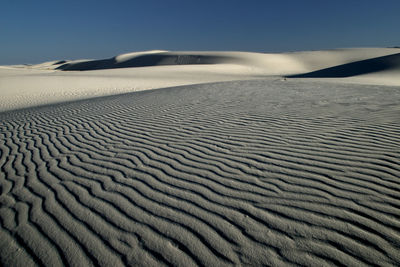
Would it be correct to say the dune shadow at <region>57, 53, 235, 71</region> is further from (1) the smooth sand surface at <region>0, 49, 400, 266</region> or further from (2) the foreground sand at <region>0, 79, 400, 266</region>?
(2) the foreground sand at <region>0, 79, 400, 266</region>

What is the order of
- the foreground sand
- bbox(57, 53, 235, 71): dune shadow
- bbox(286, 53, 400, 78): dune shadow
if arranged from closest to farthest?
the foreground sand, bbox(286, 53, 400, 78): dune shadow, bbox(57, 53, 235, 71): dune shadow

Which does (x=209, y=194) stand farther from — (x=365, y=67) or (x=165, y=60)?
(x=165, y=60)

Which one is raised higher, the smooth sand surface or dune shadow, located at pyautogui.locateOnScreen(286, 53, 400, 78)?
dune shadow, located at pyautogui.locateOnScreen(286, 53, 400, 78)

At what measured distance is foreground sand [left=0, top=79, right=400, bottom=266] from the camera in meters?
2.12

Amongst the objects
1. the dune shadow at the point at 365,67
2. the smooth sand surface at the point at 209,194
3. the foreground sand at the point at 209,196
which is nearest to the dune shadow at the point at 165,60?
the dune shadow at the point at 365,67

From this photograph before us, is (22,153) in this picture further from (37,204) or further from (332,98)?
(332,98)

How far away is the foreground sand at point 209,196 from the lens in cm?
212

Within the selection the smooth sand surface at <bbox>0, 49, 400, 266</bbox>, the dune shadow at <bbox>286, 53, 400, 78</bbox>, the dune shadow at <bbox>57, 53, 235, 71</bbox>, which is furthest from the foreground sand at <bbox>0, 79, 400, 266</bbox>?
the dune shadow at <bbox>57, 53, 235, 71</bbox>

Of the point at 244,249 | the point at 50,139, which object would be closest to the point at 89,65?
the point at 50,139

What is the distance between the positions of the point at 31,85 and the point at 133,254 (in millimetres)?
19765

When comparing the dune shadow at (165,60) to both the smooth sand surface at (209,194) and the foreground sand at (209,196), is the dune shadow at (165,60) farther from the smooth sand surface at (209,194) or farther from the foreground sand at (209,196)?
the foreground sand at (209,196)

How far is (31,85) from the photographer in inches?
700

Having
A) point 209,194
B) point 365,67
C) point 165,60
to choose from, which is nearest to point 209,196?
point 209,194

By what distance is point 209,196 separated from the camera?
2.84 metres
